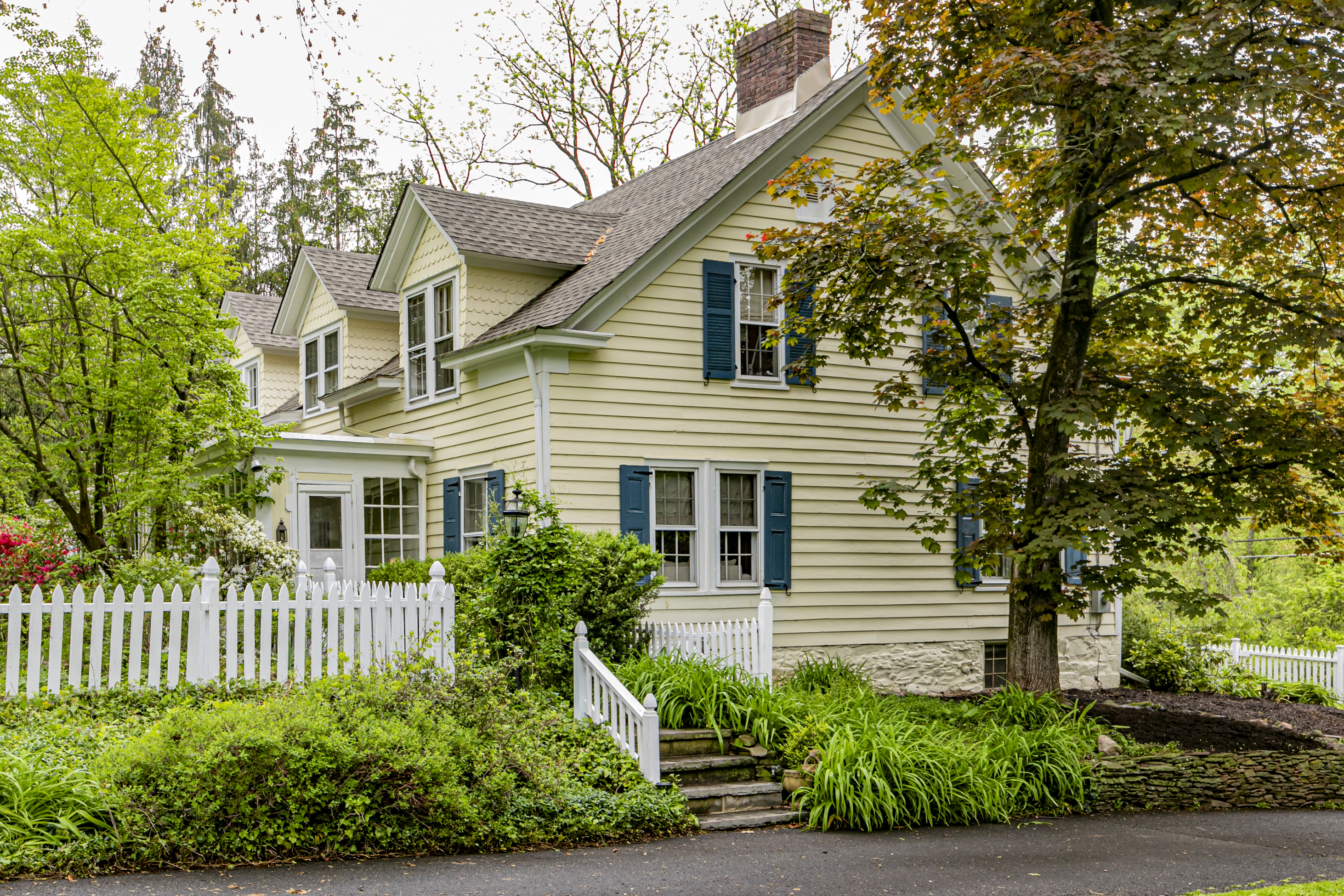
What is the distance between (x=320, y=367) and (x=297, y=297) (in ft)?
5.31

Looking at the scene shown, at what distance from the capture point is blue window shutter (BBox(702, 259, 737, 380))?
13977 millimetres

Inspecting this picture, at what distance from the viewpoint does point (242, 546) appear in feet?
46.2

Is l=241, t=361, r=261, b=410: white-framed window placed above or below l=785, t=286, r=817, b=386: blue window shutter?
above

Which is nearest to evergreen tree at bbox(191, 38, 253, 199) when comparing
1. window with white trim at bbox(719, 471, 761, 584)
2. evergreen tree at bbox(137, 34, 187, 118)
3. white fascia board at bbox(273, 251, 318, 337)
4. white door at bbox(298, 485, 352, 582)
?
evergreen tree at bbox(137, 34, 187, 118)

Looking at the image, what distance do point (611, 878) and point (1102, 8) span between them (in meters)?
9.47

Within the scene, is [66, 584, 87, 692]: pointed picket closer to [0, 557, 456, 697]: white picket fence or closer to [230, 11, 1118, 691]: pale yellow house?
[0, 557, 456, 697]: white picket fence

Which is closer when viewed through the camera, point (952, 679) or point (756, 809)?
point (756, 809)

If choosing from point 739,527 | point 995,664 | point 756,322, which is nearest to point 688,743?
point 739,527

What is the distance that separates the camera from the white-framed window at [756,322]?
14.3 meters

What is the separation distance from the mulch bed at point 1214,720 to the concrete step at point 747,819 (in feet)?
15.1

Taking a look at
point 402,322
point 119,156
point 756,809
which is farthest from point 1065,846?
point 119,156

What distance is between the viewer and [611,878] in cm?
686

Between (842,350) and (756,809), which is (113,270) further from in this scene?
(756,809)

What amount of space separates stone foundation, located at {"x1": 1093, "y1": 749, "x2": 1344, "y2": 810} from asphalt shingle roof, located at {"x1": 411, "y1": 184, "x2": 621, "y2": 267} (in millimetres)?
9166
